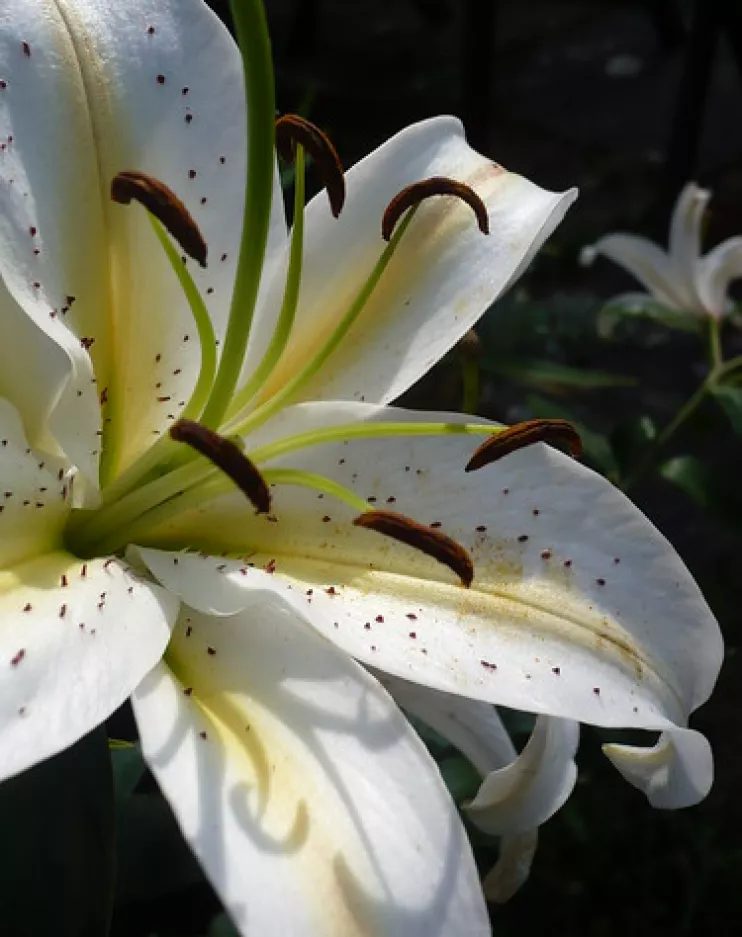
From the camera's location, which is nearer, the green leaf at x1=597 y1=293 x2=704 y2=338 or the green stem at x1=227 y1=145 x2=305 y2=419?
the green stem at x1=227 y1=145 x2=305 y2=419

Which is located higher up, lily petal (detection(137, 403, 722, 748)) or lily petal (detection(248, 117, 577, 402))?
lily petal (detection(248, 117, 577, 402))

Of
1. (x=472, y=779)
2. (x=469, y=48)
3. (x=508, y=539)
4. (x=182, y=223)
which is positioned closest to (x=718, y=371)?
(x=472, y=779)

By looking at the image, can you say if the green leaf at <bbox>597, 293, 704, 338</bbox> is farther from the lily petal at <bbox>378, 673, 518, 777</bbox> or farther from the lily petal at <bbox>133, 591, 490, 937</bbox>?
the lily petal at <bbox>133, 591, 490, 937</bbox>

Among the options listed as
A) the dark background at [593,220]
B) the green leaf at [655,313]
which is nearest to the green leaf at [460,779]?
the dark background at [593,220]

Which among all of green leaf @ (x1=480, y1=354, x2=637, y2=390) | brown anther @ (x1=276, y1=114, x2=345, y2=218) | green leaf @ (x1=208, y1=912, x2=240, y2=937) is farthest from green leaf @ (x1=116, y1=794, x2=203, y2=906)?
green leaf @ (x1=480, y1=354, x2=637, y2=390)

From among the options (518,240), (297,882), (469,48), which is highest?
(518,240)

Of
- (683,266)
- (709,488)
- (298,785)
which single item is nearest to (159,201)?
(298,785)

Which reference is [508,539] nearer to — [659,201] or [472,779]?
[472,779]
